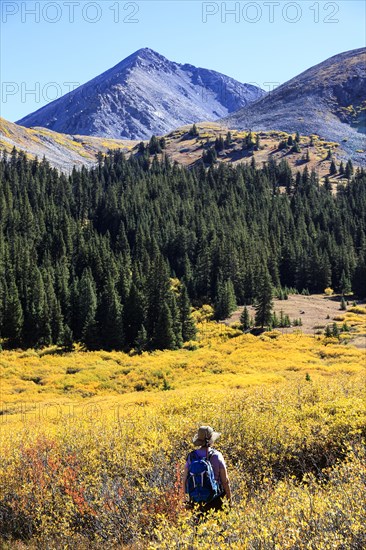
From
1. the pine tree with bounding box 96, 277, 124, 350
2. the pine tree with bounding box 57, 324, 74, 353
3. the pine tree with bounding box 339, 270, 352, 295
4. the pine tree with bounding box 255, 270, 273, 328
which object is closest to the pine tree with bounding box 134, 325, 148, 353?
the pine tree with bounding box 96, 277, 124, 350

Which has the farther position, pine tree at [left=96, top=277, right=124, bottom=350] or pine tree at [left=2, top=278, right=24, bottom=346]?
pine tree at [left=96, top=277, right=124, bottom=350]

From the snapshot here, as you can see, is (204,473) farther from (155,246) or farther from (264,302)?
(155,246)

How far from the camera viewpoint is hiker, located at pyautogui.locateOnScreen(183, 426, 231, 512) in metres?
7.81

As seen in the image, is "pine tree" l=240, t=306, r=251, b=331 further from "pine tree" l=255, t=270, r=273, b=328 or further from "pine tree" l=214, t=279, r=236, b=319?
"pine tree" l=214, t=279, r=236, b=319

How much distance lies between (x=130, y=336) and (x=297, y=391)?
174ft

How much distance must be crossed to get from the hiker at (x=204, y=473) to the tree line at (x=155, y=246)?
185 ft

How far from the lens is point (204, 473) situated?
25.6ft

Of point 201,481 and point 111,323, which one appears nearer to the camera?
point 201,481

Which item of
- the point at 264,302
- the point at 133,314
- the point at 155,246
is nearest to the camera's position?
the point at 264,302

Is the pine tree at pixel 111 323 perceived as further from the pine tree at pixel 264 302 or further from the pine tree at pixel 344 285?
the pine tree at pixel 344 285

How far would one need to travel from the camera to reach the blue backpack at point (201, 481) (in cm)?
779

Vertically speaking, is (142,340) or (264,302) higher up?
(264,302)

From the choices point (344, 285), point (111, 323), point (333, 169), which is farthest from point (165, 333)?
point (333, 169)

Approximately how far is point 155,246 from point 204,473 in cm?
9162
